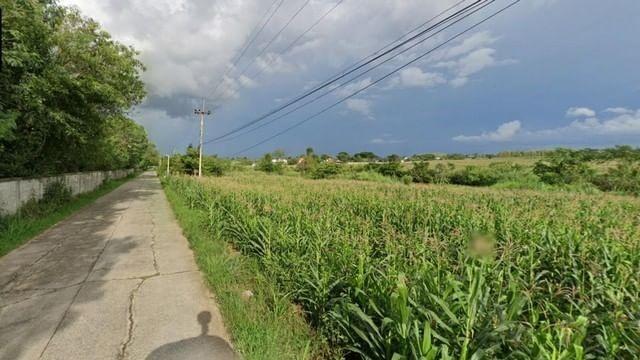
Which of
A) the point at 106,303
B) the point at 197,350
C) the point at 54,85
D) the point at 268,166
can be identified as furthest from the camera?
the point at 268,166

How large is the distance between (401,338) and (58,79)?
12.6 m

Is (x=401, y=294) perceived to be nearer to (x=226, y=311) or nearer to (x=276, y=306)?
(x=276, y=306)

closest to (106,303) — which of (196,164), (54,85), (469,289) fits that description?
(469,289)

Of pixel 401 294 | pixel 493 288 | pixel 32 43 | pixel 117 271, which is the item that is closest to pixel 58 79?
pixel 32 43

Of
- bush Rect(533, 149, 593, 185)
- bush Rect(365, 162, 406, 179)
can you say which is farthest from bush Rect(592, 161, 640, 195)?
bush Rect(365, 162, 406, 179)

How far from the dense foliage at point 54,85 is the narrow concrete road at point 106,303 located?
317cm

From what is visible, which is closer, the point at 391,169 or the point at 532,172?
the point at 532,172

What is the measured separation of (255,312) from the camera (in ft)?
12.2

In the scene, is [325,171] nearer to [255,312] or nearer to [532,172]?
[532,172]

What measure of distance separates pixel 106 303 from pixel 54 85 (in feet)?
29.9

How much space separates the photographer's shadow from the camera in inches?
120

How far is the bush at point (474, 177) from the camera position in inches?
1238

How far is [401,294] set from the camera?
7.93 ft

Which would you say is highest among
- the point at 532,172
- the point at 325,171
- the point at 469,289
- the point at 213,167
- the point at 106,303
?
the point at 532,172
